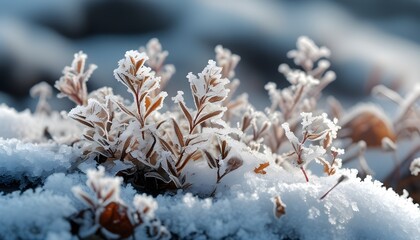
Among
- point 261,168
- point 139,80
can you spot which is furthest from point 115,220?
point 261,168

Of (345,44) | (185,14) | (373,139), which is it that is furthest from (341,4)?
(373,139)

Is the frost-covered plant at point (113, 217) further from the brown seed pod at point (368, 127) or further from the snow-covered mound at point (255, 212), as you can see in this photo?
the brown seed pod at point (368, 127)

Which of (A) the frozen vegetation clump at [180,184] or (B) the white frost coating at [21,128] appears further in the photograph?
(B) the white frost coating at [21,128]

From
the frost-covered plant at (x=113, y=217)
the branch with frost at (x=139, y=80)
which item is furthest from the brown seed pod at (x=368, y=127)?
the frost-covered plant at (x=113, y=217)

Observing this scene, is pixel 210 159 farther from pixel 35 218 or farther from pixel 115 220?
pixel 35 218

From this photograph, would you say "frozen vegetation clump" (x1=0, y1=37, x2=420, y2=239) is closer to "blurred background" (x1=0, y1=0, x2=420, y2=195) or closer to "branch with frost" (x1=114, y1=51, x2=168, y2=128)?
"branch with frost" (x1=114, y1=51, x2=168, y2=128)

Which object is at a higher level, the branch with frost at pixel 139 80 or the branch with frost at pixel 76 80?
the branch with frost at pixel 139 80
